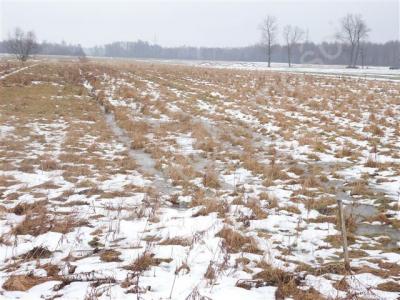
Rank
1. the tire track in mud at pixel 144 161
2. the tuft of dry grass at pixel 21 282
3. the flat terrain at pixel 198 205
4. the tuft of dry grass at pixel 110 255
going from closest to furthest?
the tuft of dry grass at pixel 21 282
the flat terrain at pixel 198 205
the tuft of dry grass at pixel 110 255
the tire track in mud at pixel 144 161

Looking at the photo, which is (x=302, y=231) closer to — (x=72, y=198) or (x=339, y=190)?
(x=339, y=190)

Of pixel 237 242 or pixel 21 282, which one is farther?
pixel 237 242

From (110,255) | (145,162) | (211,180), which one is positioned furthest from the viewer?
(145,162)

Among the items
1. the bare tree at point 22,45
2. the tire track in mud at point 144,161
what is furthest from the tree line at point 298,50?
the tire track in mud at point 144,161

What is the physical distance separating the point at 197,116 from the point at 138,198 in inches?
375

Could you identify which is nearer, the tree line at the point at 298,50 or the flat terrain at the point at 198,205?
the flat terrain at the point at 198,205

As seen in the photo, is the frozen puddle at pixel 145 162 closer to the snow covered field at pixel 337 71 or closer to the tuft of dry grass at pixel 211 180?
the tuft of dry grass at pixel 211 180

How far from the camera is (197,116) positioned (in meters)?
16.7

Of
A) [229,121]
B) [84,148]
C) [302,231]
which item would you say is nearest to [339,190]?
[302,231]

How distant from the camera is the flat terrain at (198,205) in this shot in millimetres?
4641

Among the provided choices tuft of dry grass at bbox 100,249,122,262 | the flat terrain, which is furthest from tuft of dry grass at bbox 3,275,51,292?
tuft of dry grass at bbox 100,249,122,262

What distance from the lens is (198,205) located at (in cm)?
729

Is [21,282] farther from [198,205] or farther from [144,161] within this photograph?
[144,161]

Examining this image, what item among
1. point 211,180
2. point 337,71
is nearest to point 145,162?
point 211,180
